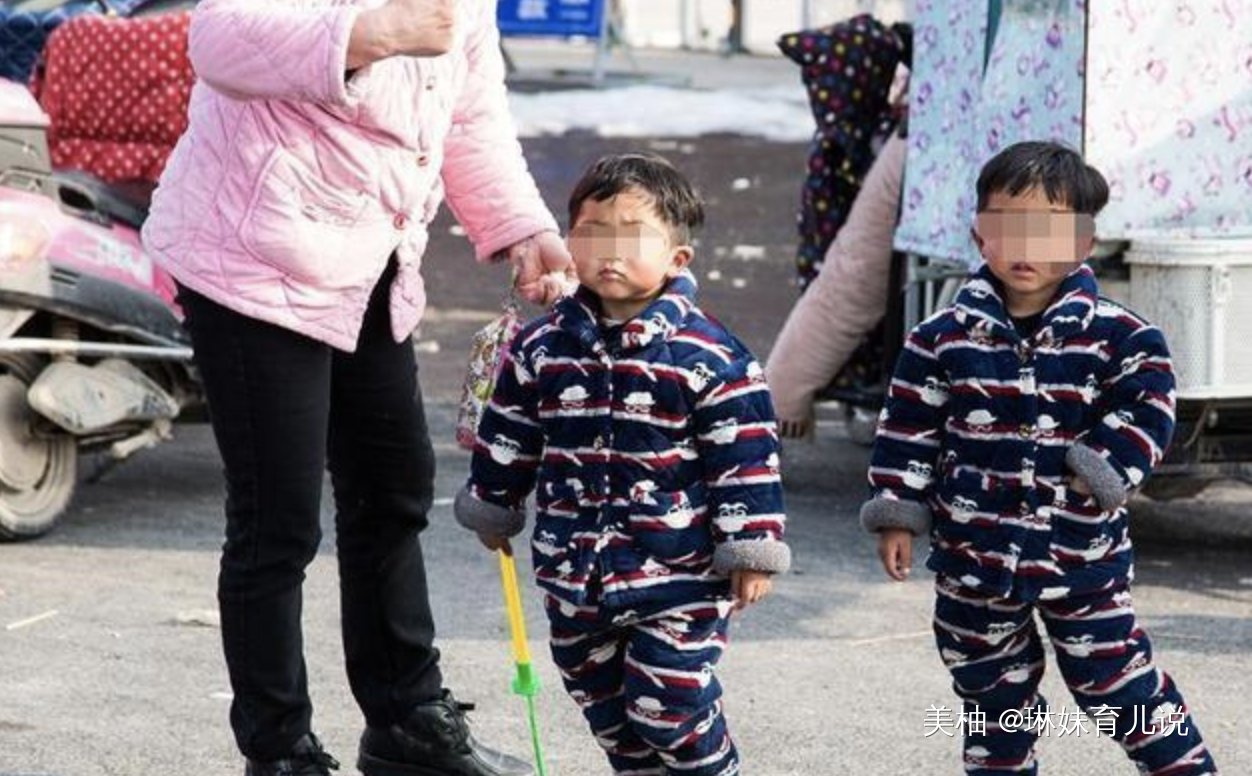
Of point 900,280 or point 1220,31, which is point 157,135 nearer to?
point 900,280

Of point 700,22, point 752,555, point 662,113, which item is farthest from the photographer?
point 700,22

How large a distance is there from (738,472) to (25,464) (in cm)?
381

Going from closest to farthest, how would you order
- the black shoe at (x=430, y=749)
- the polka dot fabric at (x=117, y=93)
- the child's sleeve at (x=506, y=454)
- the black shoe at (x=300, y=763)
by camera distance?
the child's sleeve at (x=506, y=454)
the black shoe at (x=300, y=763)
the black shoe at (x=430, y=749)
the polka dot fabric at (x=117, y=93)

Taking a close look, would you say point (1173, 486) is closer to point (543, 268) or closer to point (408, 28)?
point (543, 268)

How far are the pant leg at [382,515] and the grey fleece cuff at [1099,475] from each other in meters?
1.32

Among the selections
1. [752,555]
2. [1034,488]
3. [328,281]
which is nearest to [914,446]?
[1034,488]

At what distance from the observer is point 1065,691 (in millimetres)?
6191

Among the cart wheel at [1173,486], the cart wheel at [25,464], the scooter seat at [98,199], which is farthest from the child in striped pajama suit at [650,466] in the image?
the scooter seat at [98,199]

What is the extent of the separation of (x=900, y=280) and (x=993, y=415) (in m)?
3.98

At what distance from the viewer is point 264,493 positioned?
481 cm

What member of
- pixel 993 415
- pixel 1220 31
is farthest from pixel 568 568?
pixel 1220 31

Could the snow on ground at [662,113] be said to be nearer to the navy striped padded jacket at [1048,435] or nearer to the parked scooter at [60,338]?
the parked scooter at [60,338]

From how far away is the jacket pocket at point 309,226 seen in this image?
4.70m

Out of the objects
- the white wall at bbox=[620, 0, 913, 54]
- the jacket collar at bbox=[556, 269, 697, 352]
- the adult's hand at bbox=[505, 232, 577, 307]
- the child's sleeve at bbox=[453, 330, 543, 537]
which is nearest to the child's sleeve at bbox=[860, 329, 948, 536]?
the jacket collar at bbox=[556, 269, 697, 352]
